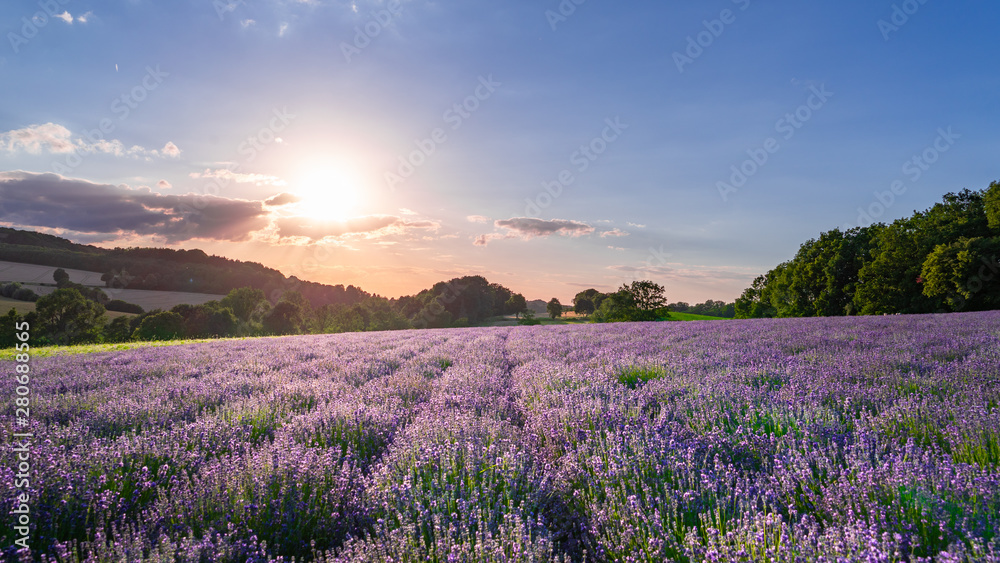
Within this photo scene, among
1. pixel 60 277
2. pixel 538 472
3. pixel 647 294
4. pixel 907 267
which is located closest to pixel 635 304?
pixel 647 294

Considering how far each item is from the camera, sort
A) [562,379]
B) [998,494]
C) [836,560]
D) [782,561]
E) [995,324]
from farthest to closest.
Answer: [995,324] → [562,379] → [998,494] → [782,561] → [836,560]

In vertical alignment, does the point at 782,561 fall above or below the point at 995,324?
below

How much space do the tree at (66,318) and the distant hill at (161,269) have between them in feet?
86.0

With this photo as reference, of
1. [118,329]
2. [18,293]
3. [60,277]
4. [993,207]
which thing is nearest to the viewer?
[993,207]

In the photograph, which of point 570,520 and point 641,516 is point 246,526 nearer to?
point 570,520

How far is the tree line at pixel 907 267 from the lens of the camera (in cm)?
2573

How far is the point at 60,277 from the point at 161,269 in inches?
517

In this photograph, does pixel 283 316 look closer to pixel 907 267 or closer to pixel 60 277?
pixel 60 277

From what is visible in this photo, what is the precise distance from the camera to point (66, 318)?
117ft

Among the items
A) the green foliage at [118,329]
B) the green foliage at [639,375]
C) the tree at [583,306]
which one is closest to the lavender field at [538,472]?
the green foliage at [639,375]

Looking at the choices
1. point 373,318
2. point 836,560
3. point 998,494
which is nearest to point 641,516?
point 836,560

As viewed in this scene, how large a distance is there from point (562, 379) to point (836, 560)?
2907 mm

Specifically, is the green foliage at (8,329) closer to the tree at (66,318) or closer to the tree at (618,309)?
the tree at (66,318)

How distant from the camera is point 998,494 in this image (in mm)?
1621
